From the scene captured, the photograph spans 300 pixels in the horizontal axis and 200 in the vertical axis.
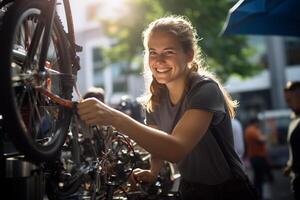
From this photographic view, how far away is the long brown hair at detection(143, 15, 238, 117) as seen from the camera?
99.3 inches

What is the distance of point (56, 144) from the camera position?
6.88ft

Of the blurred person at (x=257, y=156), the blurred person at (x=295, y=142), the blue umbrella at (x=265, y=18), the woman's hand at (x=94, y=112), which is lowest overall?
the blurred person at (x=257, y=156)

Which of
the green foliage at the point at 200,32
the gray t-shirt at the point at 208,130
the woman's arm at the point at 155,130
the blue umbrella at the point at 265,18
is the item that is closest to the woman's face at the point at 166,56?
the gray t-shirt at the point at 208,130

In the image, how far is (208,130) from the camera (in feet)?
8.49

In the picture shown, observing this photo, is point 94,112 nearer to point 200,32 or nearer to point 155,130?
point 155,130

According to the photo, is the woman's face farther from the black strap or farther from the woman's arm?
the black strap

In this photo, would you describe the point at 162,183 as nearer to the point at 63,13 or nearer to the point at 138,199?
the point at 138,199

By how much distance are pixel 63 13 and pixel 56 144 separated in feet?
2.69

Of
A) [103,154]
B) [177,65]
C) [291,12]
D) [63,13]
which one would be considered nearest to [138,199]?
[103,154]

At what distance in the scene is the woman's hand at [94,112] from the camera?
2.00m

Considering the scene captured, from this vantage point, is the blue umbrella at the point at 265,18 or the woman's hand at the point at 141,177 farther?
the blue umbrella at the point at 265,18

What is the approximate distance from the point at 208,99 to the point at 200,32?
1145 centimetres

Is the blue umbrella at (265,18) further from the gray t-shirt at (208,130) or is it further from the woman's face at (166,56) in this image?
the woman's face at (166,56)

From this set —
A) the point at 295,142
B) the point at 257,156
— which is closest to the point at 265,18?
the point at 295,142
